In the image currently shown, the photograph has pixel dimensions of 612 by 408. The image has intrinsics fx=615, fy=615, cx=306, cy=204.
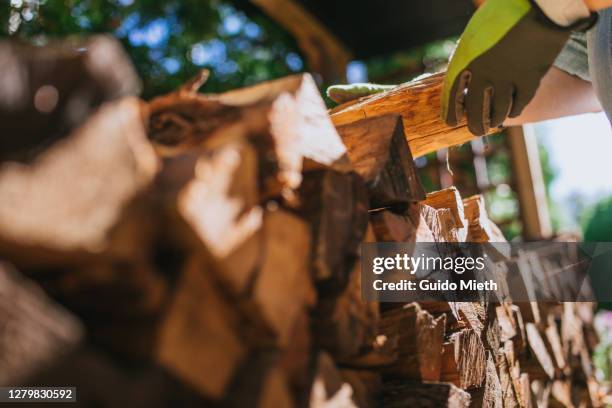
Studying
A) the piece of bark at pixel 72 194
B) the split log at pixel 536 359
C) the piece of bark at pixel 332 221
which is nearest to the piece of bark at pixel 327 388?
the piece of bark at pixel 332 221

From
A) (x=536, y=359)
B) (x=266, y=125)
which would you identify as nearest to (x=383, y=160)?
(x=266, y=125)

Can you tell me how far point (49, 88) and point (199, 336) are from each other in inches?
13.3

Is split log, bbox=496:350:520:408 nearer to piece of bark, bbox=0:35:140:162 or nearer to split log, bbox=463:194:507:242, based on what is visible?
split log, bbox=463:194:507:242

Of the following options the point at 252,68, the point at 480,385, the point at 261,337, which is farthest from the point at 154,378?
the point at 252,68

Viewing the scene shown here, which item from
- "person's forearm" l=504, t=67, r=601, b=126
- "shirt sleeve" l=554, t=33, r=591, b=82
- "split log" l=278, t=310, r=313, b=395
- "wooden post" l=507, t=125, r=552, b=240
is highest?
"wooden post" l=507, t=125, r=552, b=240

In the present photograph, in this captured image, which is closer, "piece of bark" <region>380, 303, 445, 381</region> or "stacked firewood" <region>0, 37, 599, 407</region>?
"stacked firewood" <region>0, 37, 599, 407</region>

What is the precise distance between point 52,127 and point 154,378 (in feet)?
1.00

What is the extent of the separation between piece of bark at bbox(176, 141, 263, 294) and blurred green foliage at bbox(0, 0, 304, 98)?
Answer: 3416 mm

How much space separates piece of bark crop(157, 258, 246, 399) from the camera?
2.20 feet

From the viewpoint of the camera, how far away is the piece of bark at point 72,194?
0.61 meters

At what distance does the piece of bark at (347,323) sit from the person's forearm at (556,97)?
1.18 metres

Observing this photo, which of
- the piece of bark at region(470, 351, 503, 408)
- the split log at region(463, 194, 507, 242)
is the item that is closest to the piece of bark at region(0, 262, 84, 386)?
the piece of bark at region(470, 351, 503, 408)

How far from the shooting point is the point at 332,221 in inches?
39.2

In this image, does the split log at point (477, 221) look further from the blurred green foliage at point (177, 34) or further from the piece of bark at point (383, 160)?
the blurred green foliage at point (177, 34)
